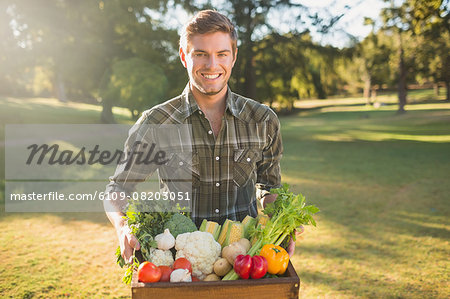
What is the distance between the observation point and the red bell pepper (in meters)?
1.78

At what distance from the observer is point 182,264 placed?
6.09 ft

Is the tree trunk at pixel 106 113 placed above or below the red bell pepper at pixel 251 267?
above

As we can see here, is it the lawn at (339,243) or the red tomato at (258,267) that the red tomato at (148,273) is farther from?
the lawn at (339,243)

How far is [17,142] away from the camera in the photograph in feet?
56.9

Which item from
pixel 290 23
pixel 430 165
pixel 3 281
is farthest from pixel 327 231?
pixel 290 23

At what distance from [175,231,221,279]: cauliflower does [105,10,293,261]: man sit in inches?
18.1

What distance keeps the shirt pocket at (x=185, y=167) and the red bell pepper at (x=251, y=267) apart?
77 cm

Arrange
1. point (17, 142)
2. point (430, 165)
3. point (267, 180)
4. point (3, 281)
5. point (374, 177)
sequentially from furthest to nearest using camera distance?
point (17, 142) < point (430, 165) < point (374, 177) < point (3, 281) < point (267, 180)

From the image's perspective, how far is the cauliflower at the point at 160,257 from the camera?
1.91 m

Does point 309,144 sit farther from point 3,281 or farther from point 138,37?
point 3,281

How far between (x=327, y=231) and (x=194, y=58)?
5450mm

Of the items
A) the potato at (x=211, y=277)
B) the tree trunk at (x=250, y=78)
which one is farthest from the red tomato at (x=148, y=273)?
the tree trunk at (x=250, y=78)

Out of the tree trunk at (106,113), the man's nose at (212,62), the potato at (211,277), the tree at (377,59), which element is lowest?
the potato at (211,277)

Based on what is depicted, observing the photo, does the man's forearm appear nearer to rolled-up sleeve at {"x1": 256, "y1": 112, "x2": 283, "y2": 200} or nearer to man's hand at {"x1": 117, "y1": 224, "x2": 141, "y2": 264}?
man's hand at {"x1": 117, "y1": 224, "x2": 141, "y2": 264}
